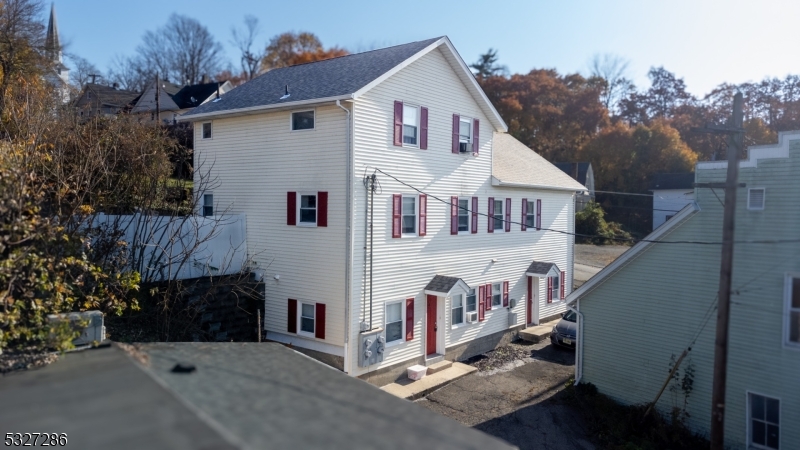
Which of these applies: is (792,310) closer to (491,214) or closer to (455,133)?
(491,214)

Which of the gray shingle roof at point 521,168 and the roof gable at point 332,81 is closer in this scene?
the roof gable at point 332,81

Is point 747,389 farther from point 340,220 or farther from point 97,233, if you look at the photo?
point 97,233

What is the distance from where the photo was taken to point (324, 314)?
16.3m

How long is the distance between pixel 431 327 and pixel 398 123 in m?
6.97

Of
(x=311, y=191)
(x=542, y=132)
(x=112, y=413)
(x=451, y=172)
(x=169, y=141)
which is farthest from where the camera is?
(x=542, y=132)

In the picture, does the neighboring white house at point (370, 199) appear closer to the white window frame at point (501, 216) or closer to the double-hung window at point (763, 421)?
the white window frame at point (501, 216)

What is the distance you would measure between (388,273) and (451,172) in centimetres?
460

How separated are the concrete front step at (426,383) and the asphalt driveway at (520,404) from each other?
8.0 inches

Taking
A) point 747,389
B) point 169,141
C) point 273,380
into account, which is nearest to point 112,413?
point 273,380

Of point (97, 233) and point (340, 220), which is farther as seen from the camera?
point (340, 220)

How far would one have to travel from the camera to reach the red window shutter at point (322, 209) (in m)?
16.2

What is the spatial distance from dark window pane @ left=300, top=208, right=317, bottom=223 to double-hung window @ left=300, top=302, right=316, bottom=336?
2.57 metres

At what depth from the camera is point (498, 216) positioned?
2169cm

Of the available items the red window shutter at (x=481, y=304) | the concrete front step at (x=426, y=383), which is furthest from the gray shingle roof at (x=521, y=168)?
the concrete front step at (x=426, y=383)
